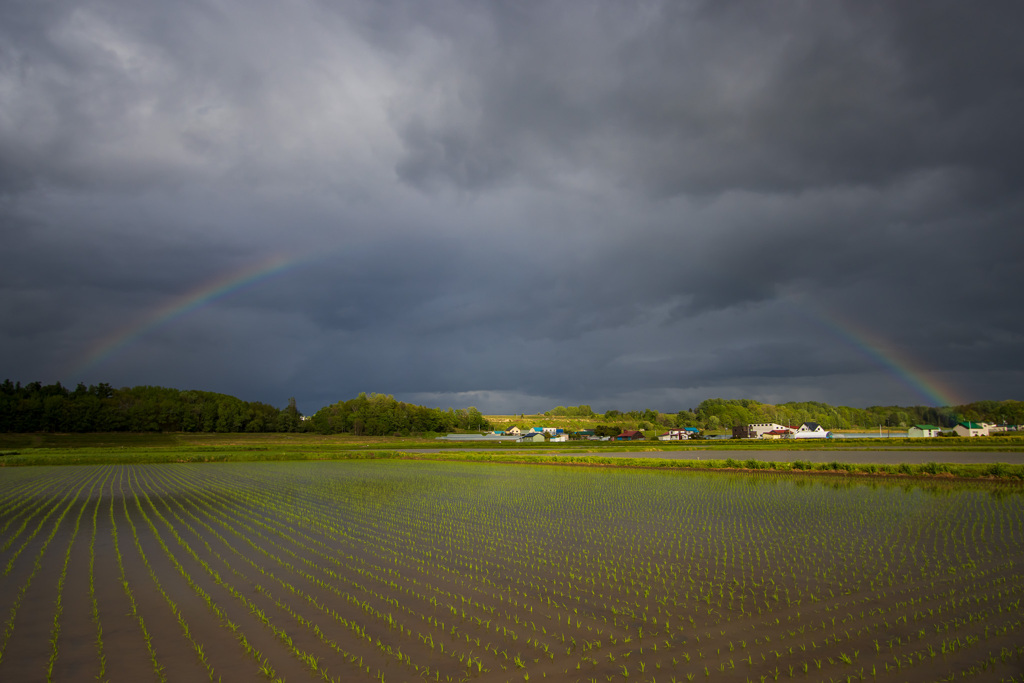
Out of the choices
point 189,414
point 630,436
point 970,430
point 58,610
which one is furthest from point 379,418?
point 58,610

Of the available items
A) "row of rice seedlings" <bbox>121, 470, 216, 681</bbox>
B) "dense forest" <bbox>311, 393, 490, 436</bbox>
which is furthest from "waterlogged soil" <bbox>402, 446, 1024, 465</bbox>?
"dense forest" <bbox>311, 393, 490, 436</bbox>

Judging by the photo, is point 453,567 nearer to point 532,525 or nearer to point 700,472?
point 532,525

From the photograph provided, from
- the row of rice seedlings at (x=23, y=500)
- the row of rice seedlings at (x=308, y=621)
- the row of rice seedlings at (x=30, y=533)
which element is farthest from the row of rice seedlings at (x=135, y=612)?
the row of rice seedlings at (x=23, y=500)

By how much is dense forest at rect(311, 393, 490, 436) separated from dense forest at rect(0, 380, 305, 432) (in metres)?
9.45

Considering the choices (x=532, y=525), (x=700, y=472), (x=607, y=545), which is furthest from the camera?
(x=700, y=472)

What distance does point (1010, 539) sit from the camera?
16688mm

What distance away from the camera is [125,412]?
428ft

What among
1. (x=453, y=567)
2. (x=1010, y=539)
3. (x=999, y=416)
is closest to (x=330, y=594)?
(x=453, y=567)

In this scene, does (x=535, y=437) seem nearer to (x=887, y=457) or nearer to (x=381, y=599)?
(x=887, y=457)

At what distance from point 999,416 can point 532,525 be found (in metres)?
247

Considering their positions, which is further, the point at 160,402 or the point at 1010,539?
the point at 160,402

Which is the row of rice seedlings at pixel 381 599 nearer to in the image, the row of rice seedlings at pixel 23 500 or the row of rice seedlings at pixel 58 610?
the row of rice seedlings at pixel 58 610

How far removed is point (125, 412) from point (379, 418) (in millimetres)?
61821

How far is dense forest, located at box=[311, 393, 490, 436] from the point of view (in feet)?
524
